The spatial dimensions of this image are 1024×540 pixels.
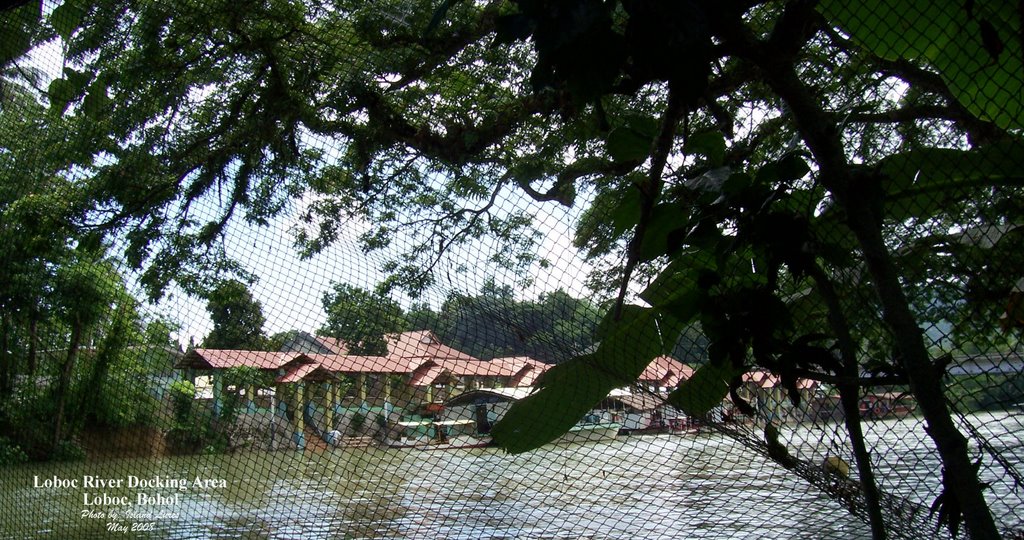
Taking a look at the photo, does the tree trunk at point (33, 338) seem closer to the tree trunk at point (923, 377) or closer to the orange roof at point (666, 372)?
the orange roof at point (666, 372)

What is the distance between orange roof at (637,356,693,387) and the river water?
0.15 m

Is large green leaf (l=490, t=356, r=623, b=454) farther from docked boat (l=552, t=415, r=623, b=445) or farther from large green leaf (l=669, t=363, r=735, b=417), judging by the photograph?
docked boat (l=552, t=415, r=623, b=445)

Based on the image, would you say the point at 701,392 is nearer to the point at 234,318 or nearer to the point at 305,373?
the point at 305,373

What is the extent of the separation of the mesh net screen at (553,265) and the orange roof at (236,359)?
0.02 meters

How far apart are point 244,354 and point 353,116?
2.86ft

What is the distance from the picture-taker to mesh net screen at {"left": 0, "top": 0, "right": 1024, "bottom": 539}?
79 centimetres

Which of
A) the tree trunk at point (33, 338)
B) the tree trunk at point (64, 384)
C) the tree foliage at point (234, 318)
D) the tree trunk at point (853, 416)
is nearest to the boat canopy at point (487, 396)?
the tree foliage at point (234, 318)

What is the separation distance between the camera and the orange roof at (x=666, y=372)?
1.39 m

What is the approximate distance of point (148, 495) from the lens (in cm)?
326

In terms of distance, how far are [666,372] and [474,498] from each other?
96cm

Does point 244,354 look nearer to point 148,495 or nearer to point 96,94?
point 96,94

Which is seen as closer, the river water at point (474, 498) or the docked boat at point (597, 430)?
the docked boat at point (597, 430)

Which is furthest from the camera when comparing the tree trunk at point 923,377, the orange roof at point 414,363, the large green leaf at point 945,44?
the orange roof at point 414,363

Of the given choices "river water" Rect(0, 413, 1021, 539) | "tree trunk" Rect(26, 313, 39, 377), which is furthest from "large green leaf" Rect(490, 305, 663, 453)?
"tree trunk" Rect(26, 313, 39, 377)
